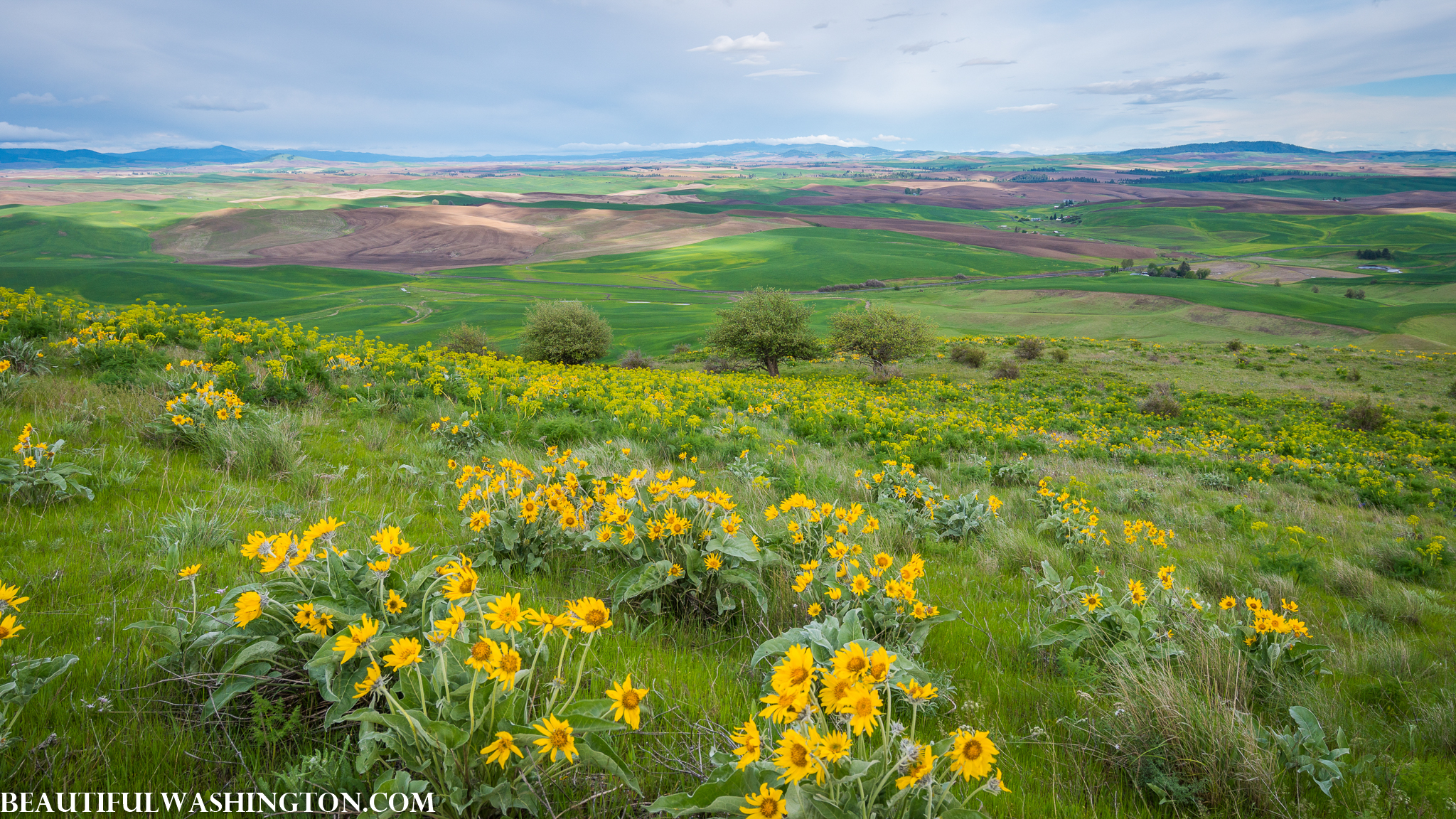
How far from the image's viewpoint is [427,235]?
4843 inches

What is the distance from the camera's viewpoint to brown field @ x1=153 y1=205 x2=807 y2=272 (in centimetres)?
11006

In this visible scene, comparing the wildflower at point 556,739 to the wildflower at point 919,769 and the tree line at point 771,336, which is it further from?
the tree line at point 771,336

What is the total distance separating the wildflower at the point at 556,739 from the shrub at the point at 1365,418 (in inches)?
1308

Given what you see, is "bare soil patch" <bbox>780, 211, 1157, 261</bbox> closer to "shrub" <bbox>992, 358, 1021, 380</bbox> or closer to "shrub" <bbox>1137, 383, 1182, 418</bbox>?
"shrub" <bbox>992, 358, 1021, 380</bbox>

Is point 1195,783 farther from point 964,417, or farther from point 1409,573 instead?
point 964,417

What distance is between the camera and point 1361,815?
2428mm

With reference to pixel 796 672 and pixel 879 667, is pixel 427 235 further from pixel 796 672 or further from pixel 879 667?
pixel 879 667

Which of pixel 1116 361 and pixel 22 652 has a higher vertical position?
pixel 22 652

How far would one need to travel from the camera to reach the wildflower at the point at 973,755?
1828 millimetres

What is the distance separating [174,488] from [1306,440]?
1121 inches

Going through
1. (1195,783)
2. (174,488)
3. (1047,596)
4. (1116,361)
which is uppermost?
(174,488)

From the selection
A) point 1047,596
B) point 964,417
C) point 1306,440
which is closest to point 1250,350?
point 1306,440

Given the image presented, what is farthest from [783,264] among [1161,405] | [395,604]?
[395,604]

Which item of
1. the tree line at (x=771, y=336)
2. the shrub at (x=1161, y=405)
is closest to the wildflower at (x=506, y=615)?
the shrub at (x=1161, y=405)
